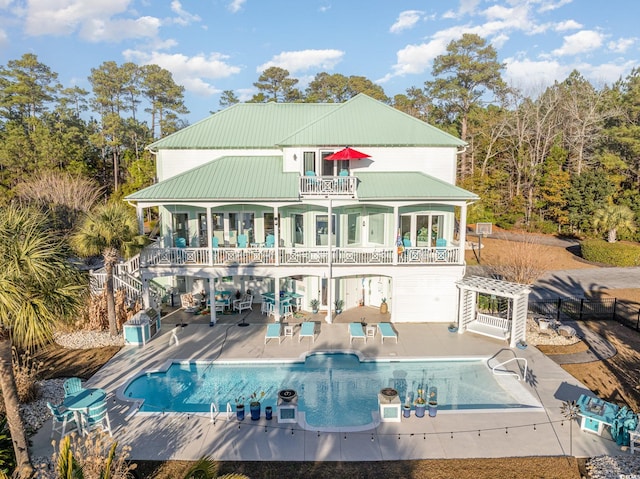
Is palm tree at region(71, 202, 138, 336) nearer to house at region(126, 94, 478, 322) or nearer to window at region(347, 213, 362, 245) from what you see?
house at region(126, 94, 478, 322)

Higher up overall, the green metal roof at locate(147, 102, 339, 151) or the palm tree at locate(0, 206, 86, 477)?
the green metal roof at locate(147, 102, 339, 151)

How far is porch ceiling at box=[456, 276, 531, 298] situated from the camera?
57.0ft

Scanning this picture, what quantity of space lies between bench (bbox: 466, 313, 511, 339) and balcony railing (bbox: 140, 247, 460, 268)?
2878 millimetres

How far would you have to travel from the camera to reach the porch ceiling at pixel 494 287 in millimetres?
17359

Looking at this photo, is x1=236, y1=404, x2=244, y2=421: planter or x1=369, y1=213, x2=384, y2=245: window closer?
x1=236, y1=404, x2=244, y2=421: planter

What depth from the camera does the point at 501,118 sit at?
49.8 metres

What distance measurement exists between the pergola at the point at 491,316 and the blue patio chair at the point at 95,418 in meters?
14.3

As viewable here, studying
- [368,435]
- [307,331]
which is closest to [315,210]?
[307,331]

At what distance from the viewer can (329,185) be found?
19.7 m

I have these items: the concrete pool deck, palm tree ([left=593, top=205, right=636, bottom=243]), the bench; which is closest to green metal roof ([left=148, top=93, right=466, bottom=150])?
the bench

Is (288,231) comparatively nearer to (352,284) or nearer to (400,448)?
(352,284)

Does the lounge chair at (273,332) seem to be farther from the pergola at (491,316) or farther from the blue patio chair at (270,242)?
the pergola at (491,316)

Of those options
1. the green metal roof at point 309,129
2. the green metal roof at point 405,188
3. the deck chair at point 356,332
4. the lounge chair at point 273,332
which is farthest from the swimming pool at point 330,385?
the green metal roof at point 309,129

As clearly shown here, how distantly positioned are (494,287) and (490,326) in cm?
198
